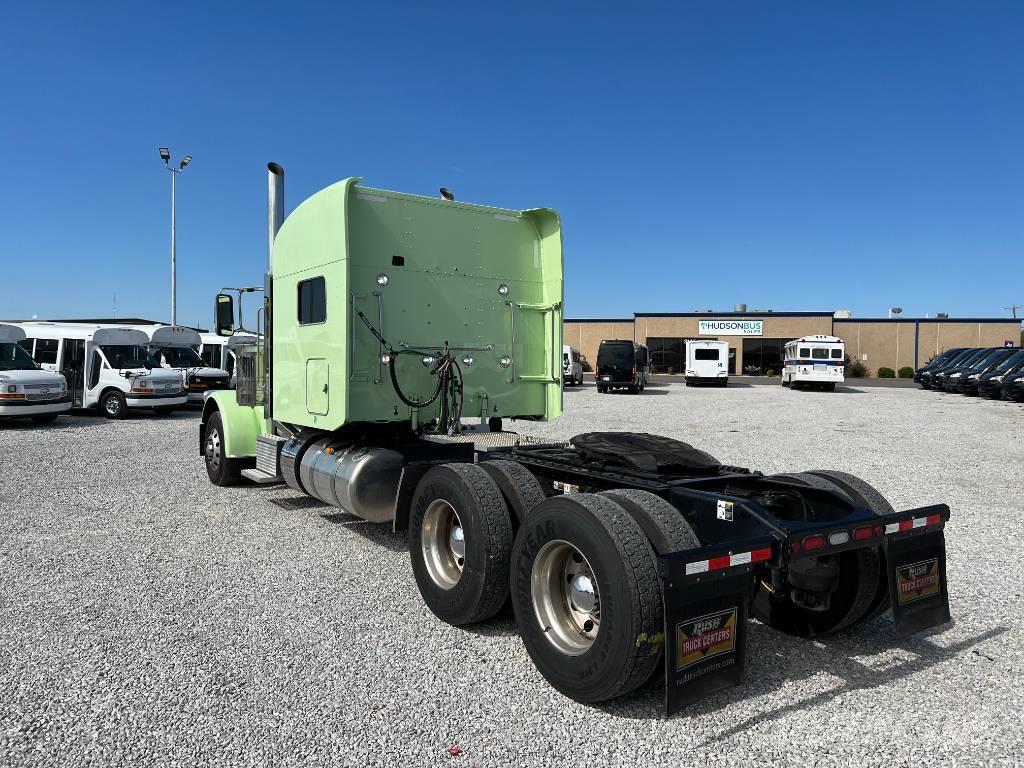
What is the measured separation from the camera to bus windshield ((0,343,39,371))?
1702 centimetres

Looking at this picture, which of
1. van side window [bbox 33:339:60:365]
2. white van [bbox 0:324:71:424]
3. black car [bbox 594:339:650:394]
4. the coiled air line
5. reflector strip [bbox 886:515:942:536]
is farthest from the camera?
black car [bbox 594:339:650:394]

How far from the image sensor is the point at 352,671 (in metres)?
4.07

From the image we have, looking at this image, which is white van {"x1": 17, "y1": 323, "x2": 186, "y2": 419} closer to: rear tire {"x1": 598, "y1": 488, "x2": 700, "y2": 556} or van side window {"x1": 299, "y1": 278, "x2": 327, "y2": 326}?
van side window {"x1": 299, "y1": 278, "x2": 327, "y2": 326}

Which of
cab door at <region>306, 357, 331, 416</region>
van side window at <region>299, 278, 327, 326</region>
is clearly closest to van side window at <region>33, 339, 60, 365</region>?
van side window at <region>299, 278, 327, 326</region>

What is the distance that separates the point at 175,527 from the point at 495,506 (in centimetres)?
419

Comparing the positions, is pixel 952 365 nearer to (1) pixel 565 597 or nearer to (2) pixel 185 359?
(2) pixel 185 359

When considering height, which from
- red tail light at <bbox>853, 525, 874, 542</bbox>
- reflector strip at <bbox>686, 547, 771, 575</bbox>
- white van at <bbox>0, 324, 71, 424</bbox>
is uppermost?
white van at <bbox>0, 324, 71, 424</bbox>

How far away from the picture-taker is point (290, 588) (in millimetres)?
5500

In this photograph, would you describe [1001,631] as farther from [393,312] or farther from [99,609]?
[99,609]

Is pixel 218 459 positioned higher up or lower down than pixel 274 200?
lower down

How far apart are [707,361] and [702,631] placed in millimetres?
36608

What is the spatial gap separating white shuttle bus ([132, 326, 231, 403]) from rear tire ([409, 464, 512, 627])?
1833 cm

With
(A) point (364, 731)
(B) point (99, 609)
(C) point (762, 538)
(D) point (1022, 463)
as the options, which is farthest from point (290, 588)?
(D) point (1022, 463)

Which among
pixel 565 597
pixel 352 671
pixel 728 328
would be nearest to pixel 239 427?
pixel 352 671
